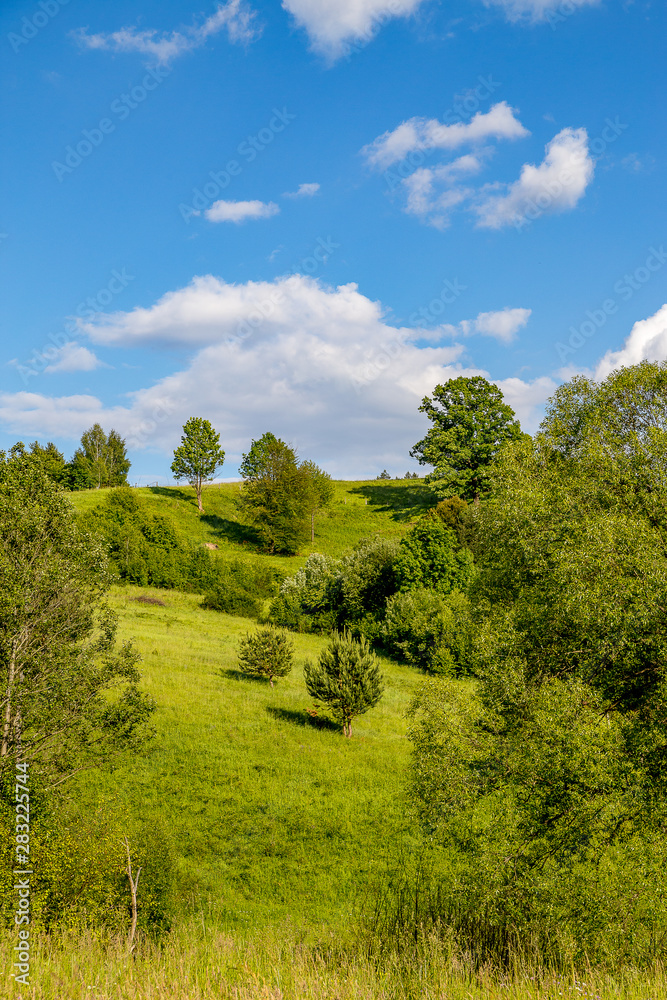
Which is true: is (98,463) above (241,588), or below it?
above

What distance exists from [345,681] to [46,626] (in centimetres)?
1491

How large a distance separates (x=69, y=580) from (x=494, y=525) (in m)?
13.3

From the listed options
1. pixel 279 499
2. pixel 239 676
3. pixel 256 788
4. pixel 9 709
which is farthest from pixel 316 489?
pixel 9 709

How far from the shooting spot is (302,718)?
29000 mm

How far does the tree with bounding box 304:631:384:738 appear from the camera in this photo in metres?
27.4

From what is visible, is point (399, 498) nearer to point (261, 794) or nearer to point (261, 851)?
point (261, 794)

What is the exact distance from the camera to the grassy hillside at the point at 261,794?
1584 cm

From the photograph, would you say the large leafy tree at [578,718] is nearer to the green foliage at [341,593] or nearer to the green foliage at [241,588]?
the green foliage at [341,593]

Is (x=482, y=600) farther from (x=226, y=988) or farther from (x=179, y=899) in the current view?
(x=226, y=988)

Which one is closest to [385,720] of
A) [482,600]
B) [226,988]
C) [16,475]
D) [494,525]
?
[482,600]

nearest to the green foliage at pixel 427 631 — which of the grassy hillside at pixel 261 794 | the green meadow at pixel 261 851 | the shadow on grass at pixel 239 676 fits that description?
the green meadow at pixel 261 851

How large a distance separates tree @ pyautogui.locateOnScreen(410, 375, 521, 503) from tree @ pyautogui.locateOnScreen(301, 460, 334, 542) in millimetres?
12156

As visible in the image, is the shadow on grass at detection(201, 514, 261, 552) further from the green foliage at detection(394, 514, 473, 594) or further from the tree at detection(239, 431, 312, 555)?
the green foliage at detection(394, 514, 473, 594)

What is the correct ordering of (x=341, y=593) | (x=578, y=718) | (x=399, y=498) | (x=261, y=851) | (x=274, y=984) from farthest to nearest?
(x=399, y=498), (x=341, y=593), (x=261, y=851), (x=578, y=718), (x=274, y=984)
